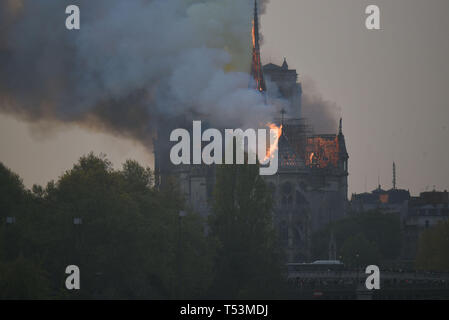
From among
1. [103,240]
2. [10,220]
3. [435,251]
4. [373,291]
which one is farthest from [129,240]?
[435,251]

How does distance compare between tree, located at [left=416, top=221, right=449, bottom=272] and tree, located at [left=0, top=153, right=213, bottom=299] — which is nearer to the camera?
tree, located at [left=0, top=153, right=213, bottom=299]

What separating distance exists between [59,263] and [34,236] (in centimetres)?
276

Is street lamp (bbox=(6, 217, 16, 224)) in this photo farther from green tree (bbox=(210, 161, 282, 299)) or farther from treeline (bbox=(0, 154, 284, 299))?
green tree (bbox=(210, 161, 282, 299))

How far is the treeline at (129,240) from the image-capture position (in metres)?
121

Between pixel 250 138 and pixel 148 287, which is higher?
pixel 250 138

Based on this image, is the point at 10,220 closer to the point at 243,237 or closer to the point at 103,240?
the point at 103,240

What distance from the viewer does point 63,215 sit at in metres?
126

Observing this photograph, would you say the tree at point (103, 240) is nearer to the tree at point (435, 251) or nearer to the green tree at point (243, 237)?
the green tree at point (243, 237)

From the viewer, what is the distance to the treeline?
121m

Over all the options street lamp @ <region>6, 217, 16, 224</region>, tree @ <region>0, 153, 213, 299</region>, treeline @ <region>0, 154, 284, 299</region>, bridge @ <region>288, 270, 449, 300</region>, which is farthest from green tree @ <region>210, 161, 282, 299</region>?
street lamp @ <region>6, 217, 16, 224</region>
